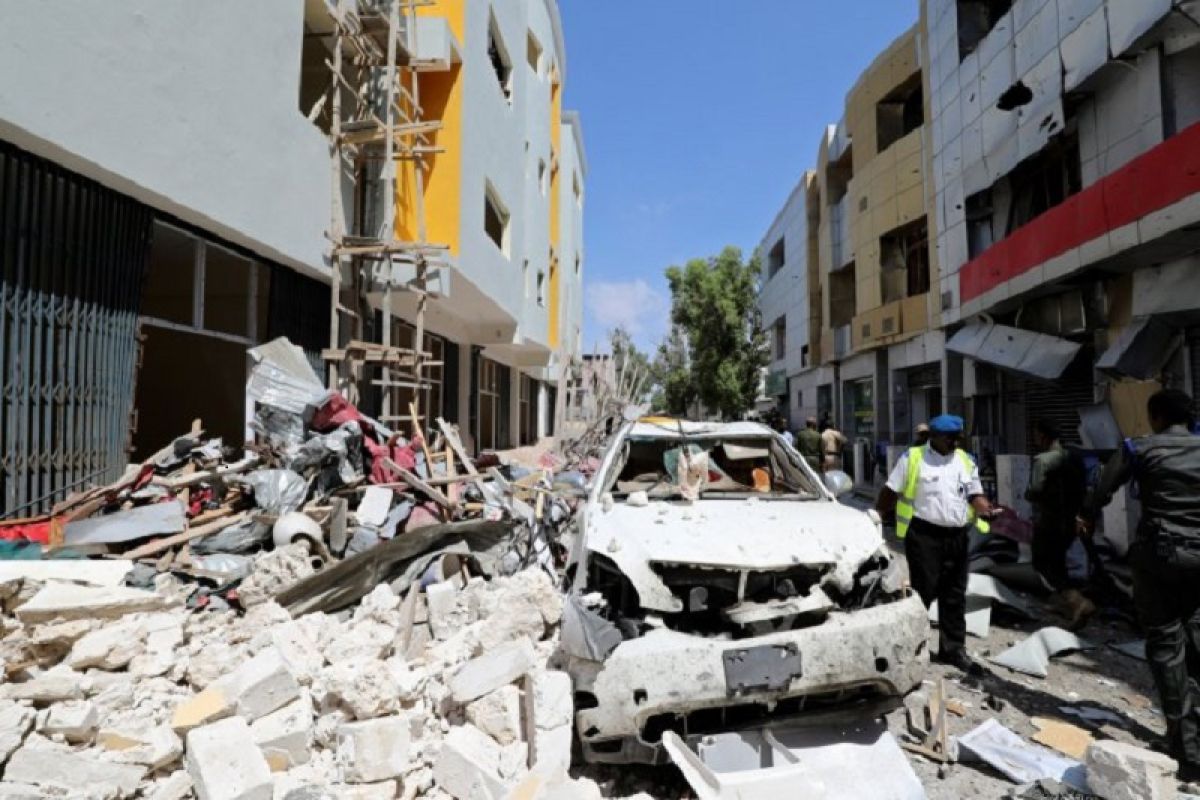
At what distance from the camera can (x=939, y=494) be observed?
4602 millimetres

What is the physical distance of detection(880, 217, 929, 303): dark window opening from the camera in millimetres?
15719

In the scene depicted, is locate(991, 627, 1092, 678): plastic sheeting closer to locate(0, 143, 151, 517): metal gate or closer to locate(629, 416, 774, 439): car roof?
locate(629, 416, 774, 439): car roof

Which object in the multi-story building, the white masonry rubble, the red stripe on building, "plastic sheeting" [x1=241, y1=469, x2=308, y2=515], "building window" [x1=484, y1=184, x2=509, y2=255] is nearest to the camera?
the white masonry rubble

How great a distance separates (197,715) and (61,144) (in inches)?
159

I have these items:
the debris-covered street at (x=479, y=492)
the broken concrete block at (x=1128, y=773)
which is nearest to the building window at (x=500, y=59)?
the debris-covered street at (x=479, y=492)

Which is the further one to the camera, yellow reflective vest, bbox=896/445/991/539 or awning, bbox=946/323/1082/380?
awning, bbox=946/323/1082/380

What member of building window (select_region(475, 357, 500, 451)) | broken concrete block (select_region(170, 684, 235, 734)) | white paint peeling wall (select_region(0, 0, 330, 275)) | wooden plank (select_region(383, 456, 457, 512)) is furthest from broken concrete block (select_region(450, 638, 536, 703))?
building window (select_region(475, 357, 500, 451))

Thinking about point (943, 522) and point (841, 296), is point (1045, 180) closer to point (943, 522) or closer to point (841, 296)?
point (943, 522)

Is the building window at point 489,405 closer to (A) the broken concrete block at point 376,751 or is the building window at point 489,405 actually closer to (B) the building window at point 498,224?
(B) the building window at point 498,224

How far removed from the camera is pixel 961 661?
4.52 m

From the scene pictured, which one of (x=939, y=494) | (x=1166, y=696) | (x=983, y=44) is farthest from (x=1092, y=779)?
(x=983, y=44)

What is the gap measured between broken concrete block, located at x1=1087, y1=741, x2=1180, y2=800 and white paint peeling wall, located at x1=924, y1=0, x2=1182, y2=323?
27.0 feet

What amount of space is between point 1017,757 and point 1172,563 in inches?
50.8

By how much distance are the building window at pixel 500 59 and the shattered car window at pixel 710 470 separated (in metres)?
10.4
